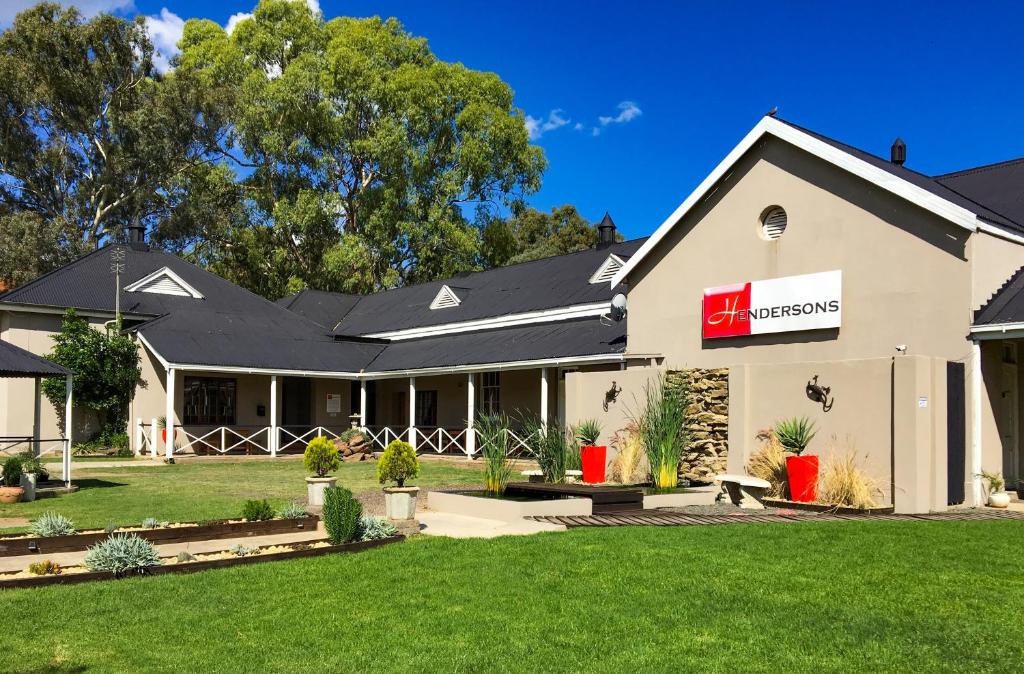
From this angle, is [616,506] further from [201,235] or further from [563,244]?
[563,244]

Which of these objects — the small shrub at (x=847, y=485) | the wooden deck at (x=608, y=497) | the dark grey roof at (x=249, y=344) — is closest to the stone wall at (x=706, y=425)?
the small shrub at (x=847, y=485)

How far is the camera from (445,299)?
3247 cm

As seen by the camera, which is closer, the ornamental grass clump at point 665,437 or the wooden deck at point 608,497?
the wooden deck at point 608,497

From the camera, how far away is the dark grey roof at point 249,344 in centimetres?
2667

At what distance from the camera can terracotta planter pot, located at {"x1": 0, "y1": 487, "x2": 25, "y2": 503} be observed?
14.8m

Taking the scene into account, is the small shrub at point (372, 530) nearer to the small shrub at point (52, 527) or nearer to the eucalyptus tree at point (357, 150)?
the small shrub at point (52, 527)

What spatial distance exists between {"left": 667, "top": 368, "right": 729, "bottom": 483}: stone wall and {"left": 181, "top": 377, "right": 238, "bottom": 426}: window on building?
17.7 m

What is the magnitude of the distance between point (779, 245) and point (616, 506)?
6414 mm

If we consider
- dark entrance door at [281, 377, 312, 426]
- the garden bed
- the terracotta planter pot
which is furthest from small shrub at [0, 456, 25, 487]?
dark entrance door at [281, 377, 312, 426]

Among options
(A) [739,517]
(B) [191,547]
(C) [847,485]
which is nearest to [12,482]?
(B) [191,547]

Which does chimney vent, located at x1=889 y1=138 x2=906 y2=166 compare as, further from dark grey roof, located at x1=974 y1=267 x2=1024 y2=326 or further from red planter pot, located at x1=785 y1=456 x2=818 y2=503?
red planter pot, located at x1=785 y1=456 x2=818 y2=503

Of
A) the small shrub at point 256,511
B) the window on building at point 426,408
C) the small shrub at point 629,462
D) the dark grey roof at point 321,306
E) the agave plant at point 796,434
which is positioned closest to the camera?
the small shrub at point 256,511

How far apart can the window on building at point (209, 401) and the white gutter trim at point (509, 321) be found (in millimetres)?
6285

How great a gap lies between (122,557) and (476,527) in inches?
178
